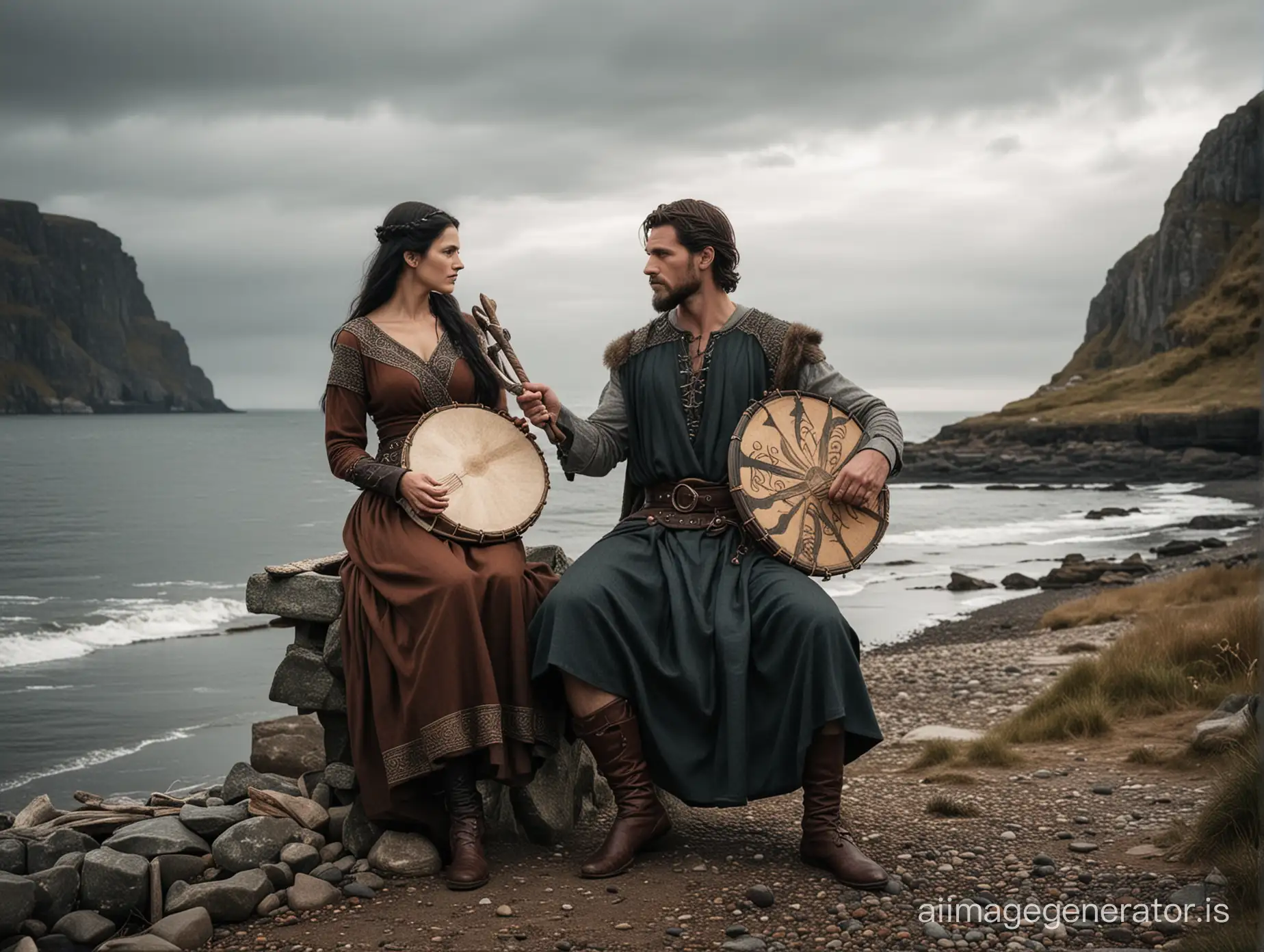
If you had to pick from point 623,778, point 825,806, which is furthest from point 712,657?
point 825,806

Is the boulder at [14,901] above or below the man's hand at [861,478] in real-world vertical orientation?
below

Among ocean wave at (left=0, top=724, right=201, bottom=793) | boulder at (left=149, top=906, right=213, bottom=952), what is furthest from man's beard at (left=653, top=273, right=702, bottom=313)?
ocean wave at (left=0, top=724, right=201, bottom=793)

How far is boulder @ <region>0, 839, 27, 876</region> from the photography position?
4.36 metres

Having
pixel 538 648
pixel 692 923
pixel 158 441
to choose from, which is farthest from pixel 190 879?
pixel 158 441

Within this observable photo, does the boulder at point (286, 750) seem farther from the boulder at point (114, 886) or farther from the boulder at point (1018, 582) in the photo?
the boulder at point (1018, 582)

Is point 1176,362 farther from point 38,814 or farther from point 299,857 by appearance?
Result: point 299,857

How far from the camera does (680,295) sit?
5035 mm

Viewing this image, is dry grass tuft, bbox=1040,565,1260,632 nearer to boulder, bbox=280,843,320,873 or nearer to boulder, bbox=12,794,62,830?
boulder, bbox=280,843,320,873

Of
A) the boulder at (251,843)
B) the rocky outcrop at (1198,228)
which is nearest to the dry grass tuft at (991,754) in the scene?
the boulder at (251,843)

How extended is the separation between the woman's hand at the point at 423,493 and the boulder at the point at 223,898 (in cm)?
136

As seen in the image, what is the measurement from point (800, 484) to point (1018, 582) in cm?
1749

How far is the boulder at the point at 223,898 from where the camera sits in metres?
4.12

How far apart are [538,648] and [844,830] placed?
4.04 ft

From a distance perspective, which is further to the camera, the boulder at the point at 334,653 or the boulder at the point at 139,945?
the boulder at the point at 334,653
